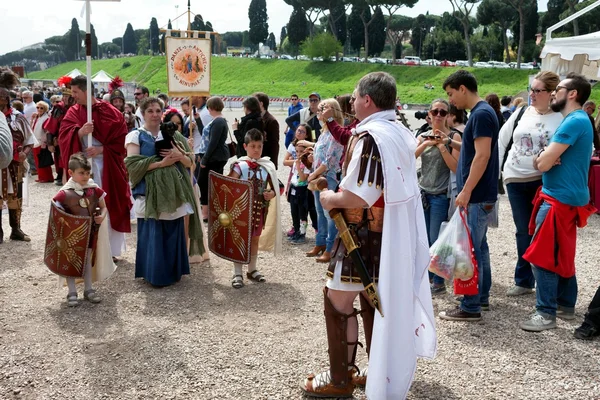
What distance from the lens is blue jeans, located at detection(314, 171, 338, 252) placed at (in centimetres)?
679

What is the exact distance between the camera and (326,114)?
5777 millimetres

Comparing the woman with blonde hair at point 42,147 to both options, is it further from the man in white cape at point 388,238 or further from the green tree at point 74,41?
the green tree at point 74,41

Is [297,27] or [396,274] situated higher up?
[297,27]

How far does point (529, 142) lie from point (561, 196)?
666mm

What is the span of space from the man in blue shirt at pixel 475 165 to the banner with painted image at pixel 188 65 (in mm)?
3030

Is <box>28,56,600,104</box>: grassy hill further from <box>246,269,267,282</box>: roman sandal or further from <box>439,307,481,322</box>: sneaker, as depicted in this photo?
<box>439,307,481,322</box>: sneaker

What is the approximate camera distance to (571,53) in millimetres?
10805

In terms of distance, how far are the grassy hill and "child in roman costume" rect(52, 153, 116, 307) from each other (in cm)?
3593

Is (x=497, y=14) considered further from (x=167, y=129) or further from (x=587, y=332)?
(x=587, y=332)

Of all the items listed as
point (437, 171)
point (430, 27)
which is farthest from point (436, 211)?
point (430, 27)

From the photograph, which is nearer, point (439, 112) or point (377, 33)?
point (439, 112)

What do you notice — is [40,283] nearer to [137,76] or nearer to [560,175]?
[560,175]

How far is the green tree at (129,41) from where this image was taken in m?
150

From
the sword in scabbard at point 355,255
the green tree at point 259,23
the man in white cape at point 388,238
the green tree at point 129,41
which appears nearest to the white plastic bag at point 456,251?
the man in white cape at point 388,238
